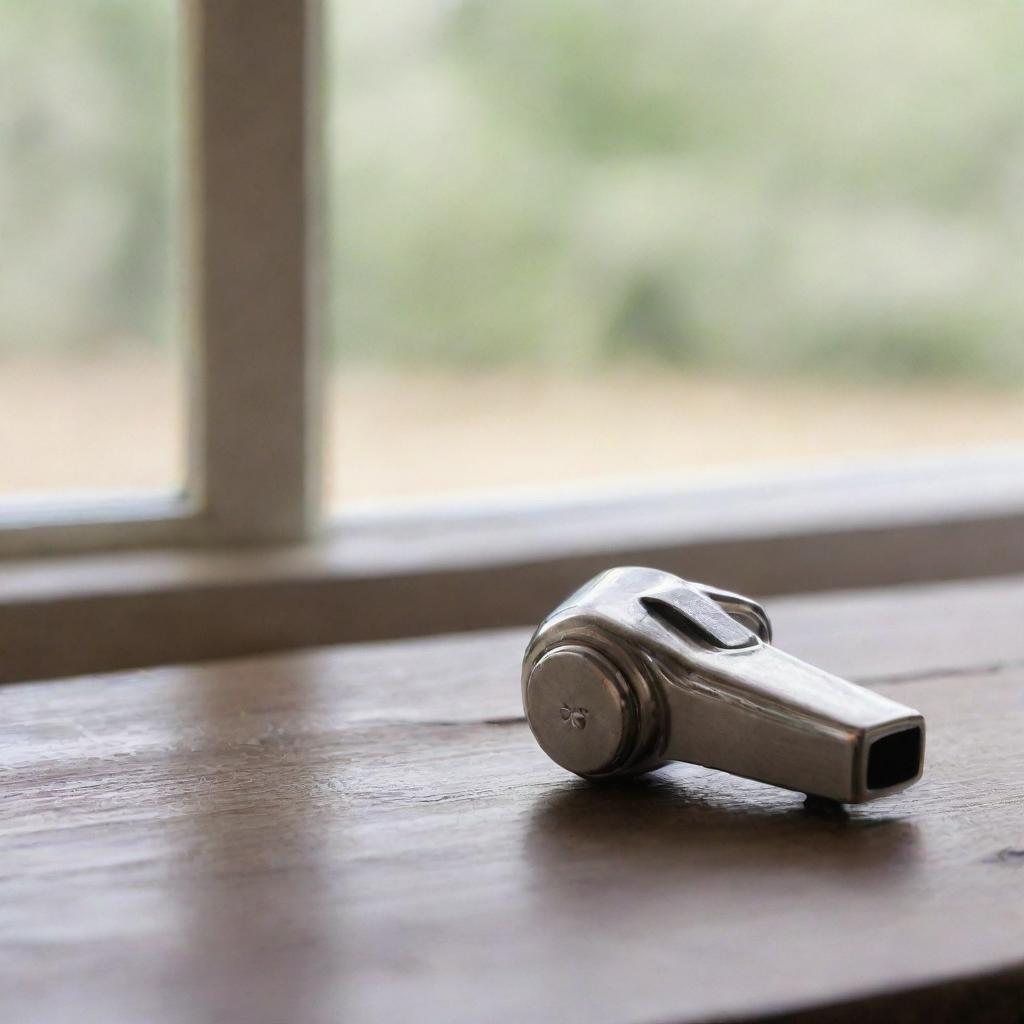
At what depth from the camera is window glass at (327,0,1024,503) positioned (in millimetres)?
1471

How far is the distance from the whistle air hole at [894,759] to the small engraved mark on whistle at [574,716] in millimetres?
131

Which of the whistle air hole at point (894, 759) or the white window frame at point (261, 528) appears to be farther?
the white window frame at point (261, 528)

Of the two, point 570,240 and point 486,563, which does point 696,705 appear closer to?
point 486,563

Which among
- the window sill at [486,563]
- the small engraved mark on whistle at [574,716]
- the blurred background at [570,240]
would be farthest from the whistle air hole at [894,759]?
the blurred background at [570,240]

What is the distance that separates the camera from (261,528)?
54.8 inches

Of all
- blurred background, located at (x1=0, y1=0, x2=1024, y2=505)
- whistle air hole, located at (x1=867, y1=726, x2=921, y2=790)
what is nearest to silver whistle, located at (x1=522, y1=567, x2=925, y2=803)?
whistle air hole, located at (x1=867, y1=726, x2=921, y2=790)

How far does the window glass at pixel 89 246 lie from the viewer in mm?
1313

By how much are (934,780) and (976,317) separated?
118 centimetres

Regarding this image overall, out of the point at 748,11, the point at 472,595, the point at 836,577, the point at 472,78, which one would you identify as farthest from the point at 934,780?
the point at 748,11

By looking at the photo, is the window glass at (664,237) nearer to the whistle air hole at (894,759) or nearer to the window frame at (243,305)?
the window frame at (243,305)

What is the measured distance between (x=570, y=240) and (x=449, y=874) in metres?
1.05

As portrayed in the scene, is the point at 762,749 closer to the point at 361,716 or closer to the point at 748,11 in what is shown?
the point at 361,716

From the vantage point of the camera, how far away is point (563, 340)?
1569mm

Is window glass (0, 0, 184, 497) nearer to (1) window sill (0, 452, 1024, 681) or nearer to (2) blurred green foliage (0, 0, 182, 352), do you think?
(2) blurred green foliage (0, 0, 182, 352)
